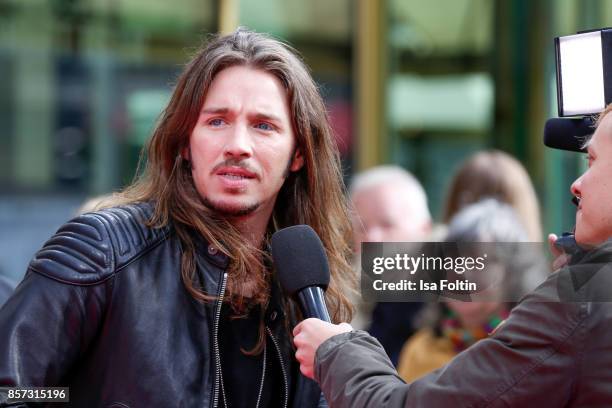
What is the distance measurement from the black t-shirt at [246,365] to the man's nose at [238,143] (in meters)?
0.34

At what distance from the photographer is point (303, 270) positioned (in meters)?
2.27

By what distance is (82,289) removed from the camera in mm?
2312

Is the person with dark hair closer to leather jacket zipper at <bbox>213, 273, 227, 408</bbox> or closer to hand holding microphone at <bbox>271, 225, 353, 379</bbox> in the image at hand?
hand holding microphone at <bbox>271, 225, 353, 379</bbox>

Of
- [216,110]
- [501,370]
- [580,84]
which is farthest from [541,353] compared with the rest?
[216,110]

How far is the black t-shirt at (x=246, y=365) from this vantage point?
2.48 m

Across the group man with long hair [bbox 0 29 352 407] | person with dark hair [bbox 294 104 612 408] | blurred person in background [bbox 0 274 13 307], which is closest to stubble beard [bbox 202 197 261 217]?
man with long hair [bbox 0 29 352 407]

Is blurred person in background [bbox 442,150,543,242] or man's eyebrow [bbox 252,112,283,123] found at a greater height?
man's eyebrow [bbox 252,112,283,123]

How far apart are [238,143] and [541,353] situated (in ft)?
2.90

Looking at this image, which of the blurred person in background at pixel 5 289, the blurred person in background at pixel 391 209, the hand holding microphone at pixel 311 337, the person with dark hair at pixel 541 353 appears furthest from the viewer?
the blurred person in background at pixel 391 209

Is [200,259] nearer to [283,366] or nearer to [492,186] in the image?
[283,366]

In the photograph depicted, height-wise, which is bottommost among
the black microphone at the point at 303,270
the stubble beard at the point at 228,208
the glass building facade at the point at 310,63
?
the black microphone at the point at 303,270

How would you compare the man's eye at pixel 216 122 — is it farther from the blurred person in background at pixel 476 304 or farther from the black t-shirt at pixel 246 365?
the blurred person in background at pixel 476 304

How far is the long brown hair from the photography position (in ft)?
8.32

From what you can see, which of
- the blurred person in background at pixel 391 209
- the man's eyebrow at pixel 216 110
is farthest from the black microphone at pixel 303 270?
the blurred person in background at pixel 391 209
